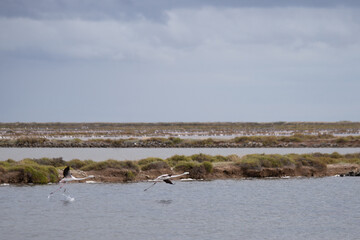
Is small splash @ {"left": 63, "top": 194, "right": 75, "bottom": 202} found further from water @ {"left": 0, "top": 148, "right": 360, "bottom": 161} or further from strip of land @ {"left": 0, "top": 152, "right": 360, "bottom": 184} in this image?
water @ {"left": 0, "top": 148, "right": 360, "bottom": 161}

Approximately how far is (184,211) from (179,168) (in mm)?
10412

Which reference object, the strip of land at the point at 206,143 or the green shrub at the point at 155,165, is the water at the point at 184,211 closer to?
the green shrub at the point at 155,165

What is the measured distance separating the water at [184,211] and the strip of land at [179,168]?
1520 millimetres

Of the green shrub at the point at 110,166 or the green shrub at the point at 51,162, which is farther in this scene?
the green shrub at the point at 51,162

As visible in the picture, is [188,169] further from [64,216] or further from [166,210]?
[64,216]

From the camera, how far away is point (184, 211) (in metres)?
22.7

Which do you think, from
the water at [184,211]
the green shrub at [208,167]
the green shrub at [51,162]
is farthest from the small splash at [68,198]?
the green shrub at [208,167]

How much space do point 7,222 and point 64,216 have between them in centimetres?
233

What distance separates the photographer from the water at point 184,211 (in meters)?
18.8

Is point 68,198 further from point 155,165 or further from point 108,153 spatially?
point 108,153

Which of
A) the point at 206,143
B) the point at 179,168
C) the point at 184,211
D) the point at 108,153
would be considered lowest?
the point at 184,211

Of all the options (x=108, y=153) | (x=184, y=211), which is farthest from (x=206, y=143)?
(x=184, y=211)

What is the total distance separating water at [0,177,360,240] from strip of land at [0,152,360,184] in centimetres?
152

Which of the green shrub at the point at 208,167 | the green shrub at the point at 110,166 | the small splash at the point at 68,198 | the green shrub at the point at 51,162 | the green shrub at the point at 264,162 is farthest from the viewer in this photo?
the green shrub at the point at 264,162
